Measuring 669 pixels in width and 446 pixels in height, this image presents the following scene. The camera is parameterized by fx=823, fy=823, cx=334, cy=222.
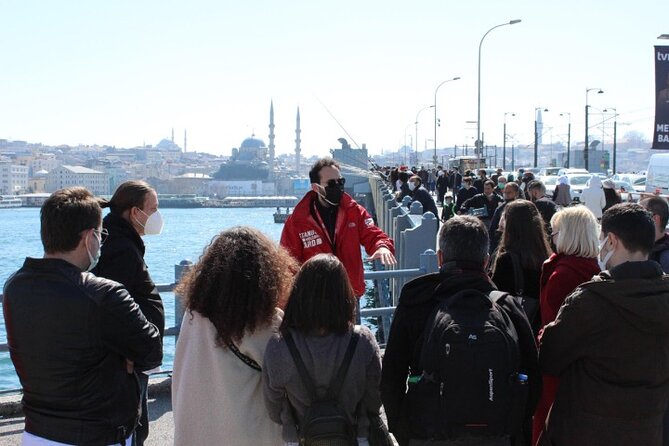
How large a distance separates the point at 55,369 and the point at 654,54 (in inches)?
647

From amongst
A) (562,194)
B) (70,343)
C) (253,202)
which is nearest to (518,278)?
(70,343)

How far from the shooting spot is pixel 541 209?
23.6ft

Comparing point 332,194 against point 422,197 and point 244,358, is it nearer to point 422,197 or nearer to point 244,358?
point 244,358

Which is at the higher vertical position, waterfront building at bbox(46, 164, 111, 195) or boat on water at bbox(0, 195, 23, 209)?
waterfront building at bbox(46, 164, 111, 195)

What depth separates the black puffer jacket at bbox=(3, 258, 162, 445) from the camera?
11.0ft

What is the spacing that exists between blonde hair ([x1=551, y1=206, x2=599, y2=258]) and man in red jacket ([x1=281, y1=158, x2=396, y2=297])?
1329mm

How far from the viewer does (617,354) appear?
11.3 ft

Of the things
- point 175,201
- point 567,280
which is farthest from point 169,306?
point 175,201

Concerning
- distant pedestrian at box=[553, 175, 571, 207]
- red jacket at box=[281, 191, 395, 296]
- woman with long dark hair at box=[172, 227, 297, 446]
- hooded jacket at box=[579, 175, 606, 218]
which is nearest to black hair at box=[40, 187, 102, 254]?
woman with long dark hair at box=[172, 227, 297, 446]

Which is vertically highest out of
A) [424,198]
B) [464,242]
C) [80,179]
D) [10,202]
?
[80,179]

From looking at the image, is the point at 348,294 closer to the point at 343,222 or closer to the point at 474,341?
the point at 474,341

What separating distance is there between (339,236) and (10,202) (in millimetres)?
115062

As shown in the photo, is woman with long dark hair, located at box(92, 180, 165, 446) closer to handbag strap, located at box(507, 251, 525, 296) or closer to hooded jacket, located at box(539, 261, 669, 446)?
hooded jacket, located at box(539, 261, 669, 446)

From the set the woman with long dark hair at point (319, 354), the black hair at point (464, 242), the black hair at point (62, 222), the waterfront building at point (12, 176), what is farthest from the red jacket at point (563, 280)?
the waterfront building at point (12, 176)
